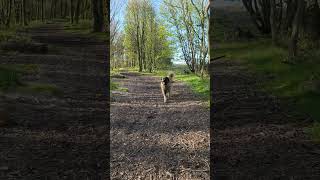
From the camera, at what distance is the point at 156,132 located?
313 inches

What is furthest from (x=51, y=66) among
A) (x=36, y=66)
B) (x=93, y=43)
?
(x=93, y=43)

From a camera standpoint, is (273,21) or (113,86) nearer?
(273,21)

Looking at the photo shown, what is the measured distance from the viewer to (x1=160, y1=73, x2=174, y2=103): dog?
8.38 metres

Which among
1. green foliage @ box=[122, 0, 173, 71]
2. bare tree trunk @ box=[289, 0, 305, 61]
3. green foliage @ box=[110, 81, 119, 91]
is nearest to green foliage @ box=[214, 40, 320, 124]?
bare tree trunk @ box=[289, 0, 305, 61]

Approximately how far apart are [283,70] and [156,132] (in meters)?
2.31

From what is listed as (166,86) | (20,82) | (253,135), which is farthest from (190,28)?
(20,82)

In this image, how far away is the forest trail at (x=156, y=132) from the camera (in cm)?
718

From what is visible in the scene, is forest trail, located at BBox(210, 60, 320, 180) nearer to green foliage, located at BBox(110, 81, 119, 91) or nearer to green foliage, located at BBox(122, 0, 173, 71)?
green foliage, located at BBox(122, 0, 173, 71)

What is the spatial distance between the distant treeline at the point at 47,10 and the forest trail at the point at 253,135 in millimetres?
2171

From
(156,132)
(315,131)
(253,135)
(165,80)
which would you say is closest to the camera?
(315,131)

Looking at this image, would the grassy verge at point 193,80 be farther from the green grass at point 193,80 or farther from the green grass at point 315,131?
the green grass at point 315,131

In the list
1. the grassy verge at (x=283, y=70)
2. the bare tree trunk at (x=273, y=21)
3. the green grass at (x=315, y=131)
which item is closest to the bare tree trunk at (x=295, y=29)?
the grassy verge at (x=283, y=70)

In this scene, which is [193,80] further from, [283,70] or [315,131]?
[315,131]

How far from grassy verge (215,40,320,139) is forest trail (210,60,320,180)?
0.13 metres
